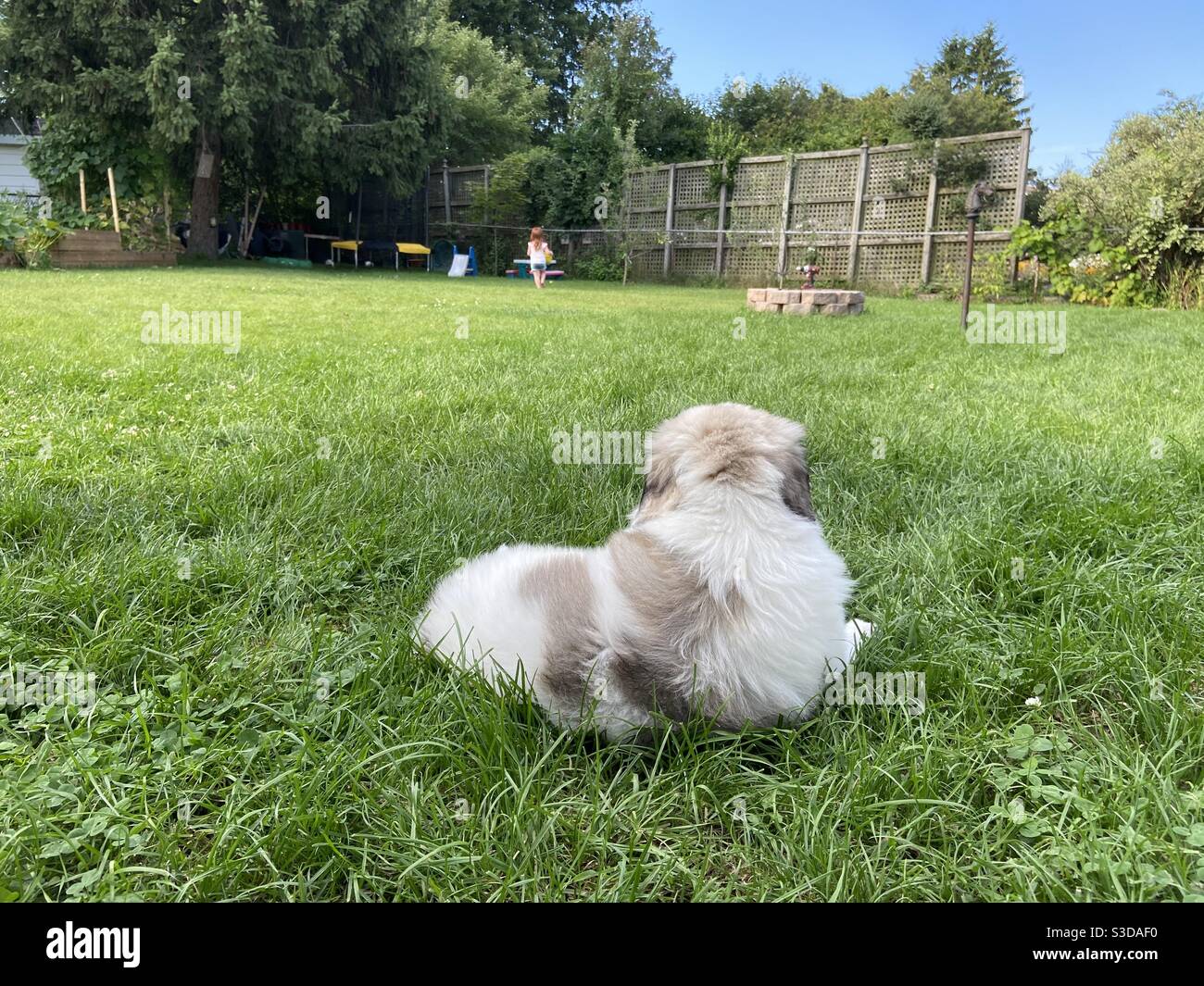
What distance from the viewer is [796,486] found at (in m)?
1.90

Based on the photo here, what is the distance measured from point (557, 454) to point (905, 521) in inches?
63.1

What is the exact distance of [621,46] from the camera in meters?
30.8

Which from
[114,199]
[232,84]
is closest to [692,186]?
[232,84]

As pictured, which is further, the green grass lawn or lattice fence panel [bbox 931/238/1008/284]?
lattice fence panel [bbox 931/238/1008/284]

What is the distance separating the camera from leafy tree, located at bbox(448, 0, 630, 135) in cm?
3831

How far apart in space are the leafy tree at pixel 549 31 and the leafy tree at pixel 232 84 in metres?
17.1

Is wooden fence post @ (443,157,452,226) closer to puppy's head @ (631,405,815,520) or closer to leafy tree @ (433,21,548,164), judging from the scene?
leafy tree @ (433,21,548,164)

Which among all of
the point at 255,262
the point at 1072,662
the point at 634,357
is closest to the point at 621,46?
the point at 255,262

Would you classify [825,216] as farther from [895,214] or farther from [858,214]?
[895,214]

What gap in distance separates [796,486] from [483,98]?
30.8 meters

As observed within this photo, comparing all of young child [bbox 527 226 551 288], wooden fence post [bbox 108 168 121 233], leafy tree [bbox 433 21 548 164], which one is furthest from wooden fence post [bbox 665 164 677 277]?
wooden fence post [bbox 108 168 121 233]

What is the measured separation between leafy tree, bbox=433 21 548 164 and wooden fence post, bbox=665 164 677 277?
28.4ft

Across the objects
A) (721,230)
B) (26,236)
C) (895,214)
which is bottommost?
(26,236)

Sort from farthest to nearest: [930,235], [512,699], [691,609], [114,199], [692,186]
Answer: [692,186]
[930,235]
[114,199]
[512,699]
[691,609]
